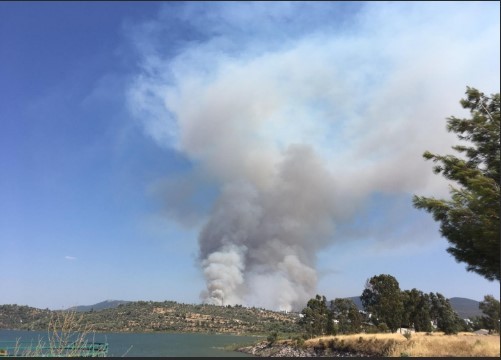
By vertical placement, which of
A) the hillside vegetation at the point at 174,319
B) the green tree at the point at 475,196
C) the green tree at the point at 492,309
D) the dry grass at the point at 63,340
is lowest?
the dry grass at the point at 63,340

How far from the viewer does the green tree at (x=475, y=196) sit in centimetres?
1116

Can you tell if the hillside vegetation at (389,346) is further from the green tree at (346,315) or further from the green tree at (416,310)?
the green tree at (416,310)

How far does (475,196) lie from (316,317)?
6330cm

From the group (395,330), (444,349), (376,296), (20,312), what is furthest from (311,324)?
(20,312)

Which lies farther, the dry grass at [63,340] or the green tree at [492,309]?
the green tree at [492,309]

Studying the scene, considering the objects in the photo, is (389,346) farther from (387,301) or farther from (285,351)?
(285,351)

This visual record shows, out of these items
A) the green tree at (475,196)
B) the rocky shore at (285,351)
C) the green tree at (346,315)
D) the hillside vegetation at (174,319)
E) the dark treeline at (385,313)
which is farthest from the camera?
the hillside vegetation at (174,319)

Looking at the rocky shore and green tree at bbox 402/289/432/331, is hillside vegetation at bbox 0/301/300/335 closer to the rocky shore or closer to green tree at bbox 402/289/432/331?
the rocky shore

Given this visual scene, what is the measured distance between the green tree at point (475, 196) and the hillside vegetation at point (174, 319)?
98.8 metres

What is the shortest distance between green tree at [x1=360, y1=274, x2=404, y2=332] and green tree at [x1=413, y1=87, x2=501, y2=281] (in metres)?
47.8

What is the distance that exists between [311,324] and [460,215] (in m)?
62.3

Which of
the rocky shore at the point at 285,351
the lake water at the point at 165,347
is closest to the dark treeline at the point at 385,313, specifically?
the rocky shore at the point at 285,351

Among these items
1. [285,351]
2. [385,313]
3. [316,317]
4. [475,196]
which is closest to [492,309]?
[475,196]

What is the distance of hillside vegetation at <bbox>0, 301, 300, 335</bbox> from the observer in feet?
386
